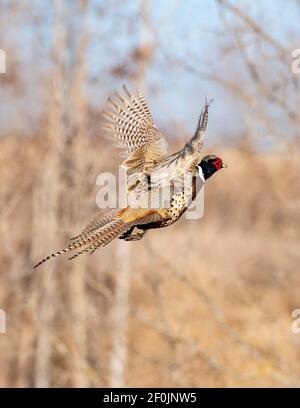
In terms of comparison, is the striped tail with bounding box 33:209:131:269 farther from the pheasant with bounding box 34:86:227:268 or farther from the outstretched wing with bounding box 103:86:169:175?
the outstretched wing with bounding box 103:86:169:175

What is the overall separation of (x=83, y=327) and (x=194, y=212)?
28.8 ft

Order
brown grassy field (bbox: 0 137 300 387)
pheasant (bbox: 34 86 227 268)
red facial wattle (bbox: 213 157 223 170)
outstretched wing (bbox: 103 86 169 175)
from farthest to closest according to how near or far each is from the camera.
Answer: brown grassy field (bbox: 0 137 300 387) → outstretched wing (bbox: 103 86 169 175) → red facial wattle (bbox: 213 157 223 170) → pheasant (bbox: 34 86 227 268)

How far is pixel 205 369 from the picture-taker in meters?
10.6

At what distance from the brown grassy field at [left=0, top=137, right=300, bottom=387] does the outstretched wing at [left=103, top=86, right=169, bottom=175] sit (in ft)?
11.9

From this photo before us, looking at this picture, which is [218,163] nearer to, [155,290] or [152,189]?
[152,189]

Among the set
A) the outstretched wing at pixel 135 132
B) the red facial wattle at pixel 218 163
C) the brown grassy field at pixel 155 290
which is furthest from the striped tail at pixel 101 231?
the brown grassy field at pixel 155 290

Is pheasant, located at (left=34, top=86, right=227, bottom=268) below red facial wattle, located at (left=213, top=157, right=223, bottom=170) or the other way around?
below

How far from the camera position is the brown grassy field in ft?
30.4

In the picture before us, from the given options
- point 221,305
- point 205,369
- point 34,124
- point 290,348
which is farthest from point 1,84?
point 221,305

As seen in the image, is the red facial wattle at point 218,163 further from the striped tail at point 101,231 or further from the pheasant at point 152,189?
the striped tail at point 101,231

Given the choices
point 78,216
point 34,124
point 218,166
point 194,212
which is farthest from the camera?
point 34,124

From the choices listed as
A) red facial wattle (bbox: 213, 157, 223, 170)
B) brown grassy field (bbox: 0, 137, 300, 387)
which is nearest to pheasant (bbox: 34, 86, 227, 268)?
red facial wattle (bbox: 213, 157, 223, 170)
